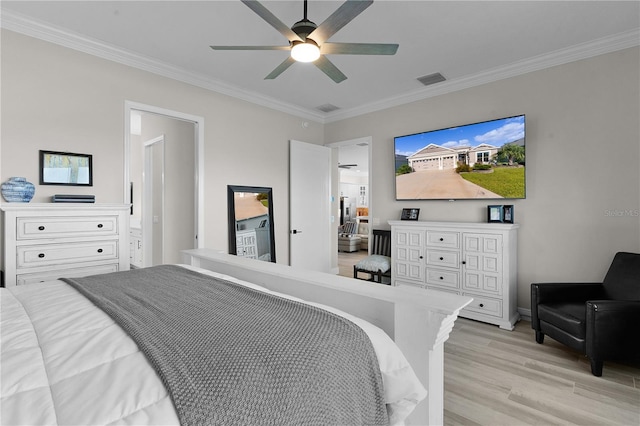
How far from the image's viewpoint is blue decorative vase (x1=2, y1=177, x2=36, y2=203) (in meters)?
2.52

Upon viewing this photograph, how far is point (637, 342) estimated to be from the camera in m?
2.30

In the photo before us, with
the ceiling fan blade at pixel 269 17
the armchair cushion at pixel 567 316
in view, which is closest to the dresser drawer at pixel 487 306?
the armchair cushion at pixel 567 316

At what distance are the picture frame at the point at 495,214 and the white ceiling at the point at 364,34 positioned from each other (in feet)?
4.90

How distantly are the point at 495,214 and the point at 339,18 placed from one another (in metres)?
2.79

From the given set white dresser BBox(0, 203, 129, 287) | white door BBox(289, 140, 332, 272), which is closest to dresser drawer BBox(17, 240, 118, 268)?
white dresser BBox(0, 203, 129, 287)

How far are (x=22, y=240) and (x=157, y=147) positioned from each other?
2.86 metres

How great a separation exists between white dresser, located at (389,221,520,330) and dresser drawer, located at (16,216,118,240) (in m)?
3.15

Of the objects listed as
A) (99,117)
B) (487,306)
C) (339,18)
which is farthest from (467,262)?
(99,117)

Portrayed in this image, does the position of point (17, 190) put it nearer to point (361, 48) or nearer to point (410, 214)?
point (361, 48)

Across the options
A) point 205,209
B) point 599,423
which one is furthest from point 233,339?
point 205,209

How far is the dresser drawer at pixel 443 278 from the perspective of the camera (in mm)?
3600

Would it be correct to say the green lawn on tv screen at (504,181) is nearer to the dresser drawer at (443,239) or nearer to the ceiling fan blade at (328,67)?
the dresser drawer at (443,239)

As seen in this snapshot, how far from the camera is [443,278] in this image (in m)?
3.69

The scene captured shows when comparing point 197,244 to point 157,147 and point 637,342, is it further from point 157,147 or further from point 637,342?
point 637,342
